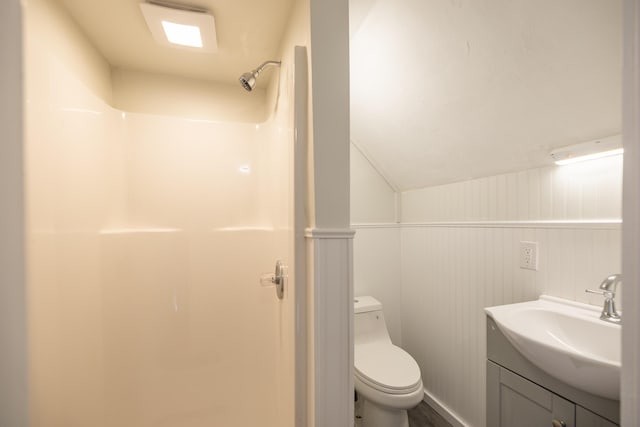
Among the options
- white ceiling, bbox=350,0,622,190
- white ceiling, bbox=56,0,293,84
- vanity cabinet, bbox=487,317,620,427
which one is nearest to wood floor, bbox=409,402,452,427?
vanity cabinet, bbox=487,317,620,427

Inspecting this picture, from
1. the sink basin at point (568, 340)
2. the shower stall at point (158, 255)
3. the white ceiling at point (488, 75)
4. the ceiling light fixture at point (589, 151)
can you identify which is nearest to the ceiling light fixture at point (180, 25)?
the shower stall at point (158, 255)

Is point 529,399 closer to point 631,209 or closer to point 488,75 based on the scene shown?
point 631,209

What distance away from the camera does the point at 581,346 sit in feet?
3.20

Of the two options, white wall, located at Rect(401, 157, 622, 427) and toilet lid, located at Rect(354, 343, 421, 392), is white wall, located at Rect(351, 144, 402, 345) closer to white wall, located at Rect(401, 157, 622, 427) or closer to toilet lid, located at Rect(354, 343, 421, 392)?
white wall, located at Rect(401, 157, 622, 427)

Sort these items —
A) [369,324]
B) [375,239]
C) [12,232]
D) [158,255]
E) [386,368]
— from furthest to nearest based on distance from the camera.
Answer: [375,239], [369,324], [386,368], [158,255], [12,232]

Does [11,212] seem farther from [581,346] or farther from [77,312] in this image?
[581,346]

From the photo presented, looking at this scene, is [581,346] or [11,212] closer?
[11,212]

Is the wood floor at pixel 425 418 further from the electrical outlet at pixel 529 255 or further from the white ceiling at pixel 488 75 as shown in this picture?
the white ceiling at pixel 488 75

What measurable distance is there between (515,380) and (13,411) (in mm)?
1574

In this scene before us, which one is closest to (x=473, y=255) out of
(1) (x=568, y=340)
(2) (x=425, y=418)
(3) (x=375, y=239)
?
(1) (x=568, y=340)

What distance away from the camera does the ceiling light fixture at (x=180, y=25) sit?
3.19 ft

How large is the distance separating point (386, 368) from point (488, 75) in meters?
1.53

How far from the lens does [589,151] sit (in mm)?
Answer: 1062

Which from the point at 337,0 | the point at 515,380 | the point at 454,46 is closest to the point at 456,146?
the point at 454,46
